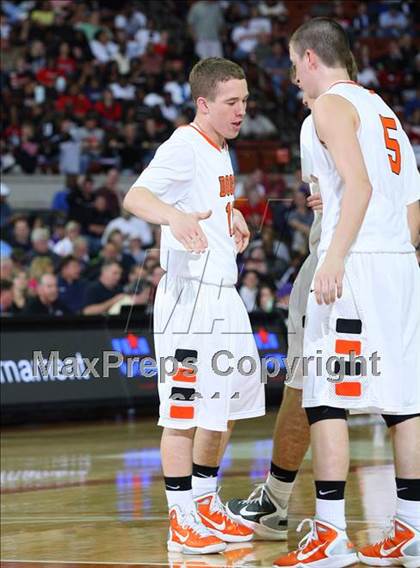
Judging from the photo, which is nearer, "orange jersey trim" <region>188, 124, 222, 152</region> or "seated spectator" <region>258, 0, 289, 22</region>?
"orange jersey trim" <region>188, 124, 222, 152</region>

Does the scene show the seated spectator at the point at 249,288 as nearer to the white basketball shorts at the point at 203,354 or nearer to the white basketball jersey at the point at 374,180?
the white basketball shorts at the point at 203,354

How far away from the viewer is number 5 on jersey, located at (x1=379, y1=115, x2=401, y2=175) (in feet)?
20.1

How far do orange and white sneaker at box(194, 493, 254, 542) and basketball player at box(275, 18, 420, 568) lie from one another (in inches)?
30.7

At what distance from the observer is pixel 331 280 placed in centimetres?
583

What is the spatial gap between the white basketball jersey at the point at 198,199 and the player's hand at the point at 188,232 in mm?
494

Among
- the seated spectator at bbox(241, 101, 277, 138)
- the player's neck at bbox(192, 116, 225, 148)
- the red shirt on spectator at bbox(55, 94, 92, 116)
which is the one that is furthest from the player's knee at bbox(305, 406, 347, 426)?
the seated spectator at bbox(241, 101, 277, 138)

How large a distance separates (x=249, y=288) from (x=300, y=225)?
2.86 metres

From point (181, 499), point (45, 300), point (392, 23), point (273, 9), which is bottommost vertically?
point (181, 499)

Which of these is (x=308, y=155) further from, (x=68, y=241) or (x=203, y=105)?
(x=68, y=241)

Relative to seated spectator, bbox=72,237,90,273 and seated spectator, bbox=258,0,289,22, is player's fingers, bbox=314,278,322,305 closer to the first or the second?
seated spectator, bbox=72,237,90,273

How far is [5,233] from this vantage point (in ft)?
58.7

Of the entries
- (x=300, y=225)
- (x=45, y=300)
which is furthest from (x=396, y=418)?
(x=300, y=225)

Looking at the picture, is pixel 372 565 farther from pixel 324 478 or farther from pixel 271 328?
pixel 271 328

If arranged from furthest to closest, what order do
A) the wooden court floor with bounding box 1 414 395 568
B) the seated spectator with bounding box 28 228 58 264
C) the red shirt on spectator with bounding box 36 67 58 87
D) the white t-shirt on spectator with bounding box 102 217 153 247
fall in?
the red shirt on spectator with bounding box 36 67 58 87 → the white t-shirt on spectator with bounding box 102 217 153 247 → the seated spectator with bounding box 28 228 58 264 → the wooden court floor with bounding box 1 414 395 568
